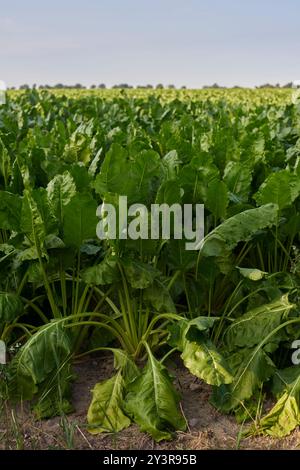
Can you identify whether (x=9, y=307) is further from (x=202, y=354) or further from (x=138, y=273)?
(x=202, y=354)

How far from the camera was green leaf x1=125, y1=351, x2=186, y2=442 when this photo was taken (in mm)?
3158

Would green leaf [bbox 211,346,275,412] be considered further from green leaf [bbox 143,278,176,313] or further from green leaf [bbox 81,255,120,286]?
green leaf [bbox 81,255,120,286]

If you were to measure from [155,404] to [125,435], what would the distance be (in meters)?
0.20

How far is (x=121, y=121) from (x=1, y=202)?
162 inches

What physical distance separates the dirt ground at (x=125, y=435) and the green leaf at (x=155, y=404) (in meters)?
0.06

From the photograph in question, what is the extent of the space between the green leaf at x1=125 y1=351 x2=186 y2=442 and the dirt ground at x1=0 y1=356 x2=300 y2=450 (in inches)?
2.2

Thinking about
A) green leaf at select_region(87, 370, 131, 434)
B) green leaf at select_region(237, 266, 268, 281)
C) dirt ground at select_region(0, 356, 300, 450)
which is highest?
green leaf at select_region(237, 266, 268, 281)

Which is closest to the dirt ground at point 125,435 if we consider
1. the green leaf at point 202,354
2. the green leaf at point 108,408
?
the green leaf at point 108,408

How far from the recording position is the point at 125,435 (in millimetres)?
3199

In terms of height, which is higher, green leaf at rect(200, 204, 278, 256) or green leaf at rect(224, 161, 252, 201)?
green leaf at rect(224, 161, 252, 201)

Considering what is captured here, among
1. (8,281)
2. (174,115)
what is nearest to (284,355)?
(8,281)

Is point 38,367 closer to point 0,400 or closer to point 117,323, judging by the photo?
point 0,400

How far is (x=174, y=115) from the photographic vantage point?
9156mm

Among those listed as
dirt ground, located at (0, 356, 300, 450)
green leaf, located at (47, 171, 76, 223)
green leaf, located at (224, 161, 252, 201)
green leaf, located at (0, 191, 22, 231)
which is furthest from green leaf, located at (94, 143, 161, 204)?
dirt ground, located at (0, 356, 300, 450)
